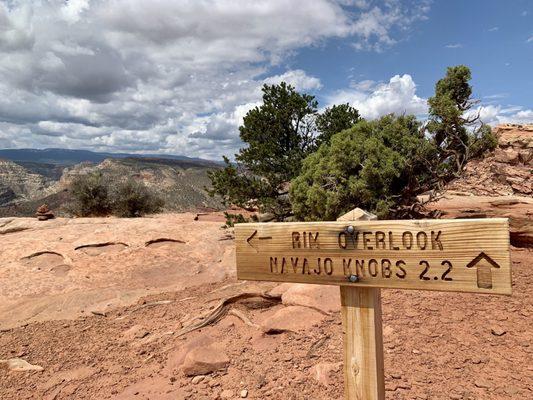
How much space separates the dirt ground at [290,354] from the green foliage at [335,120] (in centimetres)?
845

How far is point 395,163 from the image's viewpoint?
10445mm

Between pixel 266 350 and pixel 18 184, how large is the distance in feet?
274

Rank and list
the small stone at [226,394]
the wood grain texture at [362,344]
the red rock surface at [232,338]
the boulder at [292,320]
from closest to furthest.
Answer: the wood grain texture at [362,344], the red rock surface at [232,338], the small stone at [226,394], the boulder at [292,320]

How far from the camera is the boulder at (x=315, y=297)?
5.47m

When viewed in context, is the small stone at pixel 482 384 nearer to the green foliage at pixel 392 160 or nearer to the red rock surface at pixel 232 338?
the red rock surface at pixel 232 338

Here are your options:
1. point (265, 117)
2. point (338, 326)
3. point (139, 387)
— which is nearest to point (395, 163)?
point (265, 117)

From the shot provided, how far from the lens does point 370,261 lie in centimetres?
241

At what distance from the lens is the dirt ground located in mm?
3746

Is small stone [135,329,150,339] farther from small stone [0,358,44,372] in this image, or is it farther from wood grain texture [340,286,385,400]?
wood grain texture [340,286,385,400]

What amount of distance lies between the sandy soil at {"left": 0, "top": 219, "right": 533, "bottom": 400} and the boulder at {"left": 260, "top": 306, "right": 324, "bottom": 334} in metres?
0.08

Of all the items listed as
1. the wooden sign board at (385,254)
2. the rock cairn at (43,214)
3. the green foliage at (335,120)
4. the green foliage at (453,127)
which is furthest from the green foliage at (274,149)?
the wooden sign board at (385,254)

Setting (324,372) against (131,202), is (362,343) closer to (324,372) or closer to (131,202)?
(324,372)

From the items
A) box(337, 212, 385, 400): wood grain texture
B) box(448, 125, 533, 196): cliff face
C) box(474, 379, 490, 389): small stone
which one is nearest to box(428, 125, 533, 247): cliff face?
box(448, 125, 533, 196): cliff face

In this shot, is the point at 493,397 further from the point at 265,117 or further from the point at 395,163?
the point at 265,117
